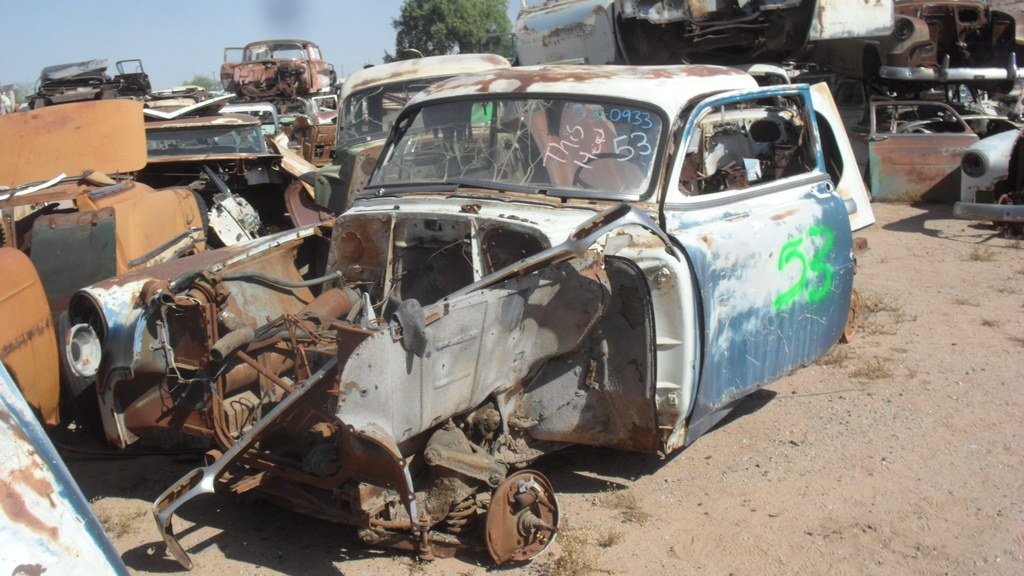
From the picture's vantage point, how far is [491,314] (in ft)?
10.9

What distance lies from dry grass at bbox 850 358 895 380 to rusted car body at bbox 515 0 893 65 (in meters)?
4.51

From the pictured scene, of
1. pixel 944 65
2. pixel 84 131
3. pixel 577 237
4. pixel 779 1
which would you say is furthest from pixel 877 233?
pixel 84 131

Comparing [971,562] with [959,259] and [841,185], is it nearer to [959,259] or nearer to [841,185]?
[841,185]

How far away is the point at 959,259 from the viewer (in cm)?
790

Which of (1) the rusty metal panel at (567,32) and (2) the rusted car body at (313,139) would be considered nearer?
(1) the rusty metal panel at (567,32)

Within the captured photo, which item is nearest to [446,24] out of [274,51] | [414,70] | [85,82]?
[274,51]

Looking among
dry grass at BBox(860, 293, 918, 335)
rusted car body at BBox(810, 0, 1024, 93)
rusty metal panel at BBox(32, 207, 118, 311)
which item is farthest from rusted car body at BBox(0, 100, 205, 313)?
rusted car body at BBox(810, 0, 1024, 93)

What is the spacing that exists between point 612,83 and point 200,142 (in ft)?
16.6

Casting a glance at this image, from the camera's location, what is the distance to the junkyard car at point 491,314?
10.8ft

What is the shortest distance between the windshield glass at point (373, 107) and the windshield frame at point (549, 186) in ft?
13.0

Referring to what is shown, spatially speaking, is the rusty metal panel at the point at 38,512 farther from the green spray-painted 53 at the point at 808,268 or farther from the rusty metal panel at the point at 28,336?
the green spray-painted 53 at the point at 808,268

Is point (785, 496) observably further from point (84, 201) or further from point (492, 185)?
point (84, 201)

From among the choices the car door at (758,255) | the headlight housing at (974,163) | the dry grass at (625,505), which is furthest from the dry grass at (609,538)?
the headlight housing at (974,163)

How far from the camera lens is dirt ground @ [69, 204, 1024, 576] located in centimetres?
342
